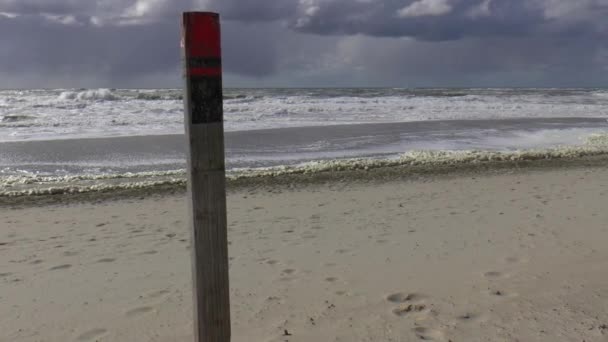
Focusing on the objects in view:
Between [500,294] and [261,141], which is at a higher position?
[261,141]

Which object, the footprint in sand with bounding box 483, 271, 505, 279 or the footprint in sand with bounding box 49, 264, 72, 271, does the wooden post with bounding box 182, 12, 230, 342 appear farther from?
the footprint in sand with bounding box 49, 264, 72, 271

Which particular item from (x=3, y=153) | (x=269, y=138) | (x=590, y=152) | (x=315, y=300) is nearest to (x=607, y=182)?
(x=590, y=152)

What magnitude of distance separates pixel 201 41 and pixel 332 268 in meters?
2.96

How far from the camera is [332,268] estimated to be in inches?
179

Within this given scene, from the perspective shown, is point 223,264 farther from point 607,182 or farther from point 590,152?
point 590,152

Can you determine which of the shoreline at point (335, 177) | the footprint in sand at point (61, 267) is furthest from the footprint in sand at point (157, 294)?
the shoreline at point (335, 177)

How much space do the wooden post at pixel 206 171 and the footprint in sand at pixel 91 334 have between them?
1430 millimetres

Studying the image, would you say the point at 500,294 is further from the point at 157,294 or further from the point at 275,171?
the point at 275,171

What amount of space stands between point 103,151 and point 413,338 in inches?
448

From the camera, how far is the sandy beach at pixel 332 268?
3.46m

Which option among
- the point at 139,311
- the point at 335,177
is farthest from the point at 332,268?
the point at 335,177

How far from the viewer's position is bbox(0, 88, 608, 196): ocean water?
1043 cm

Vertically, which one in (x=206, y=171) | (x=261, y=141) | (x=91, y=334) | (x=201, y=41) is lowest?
(x=91, y=334)

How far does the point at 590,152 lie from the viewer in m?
12.0
